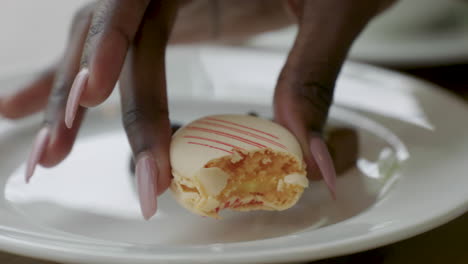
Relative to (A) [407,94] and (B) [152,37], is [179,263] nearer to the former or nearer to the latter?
(B) [152,37]

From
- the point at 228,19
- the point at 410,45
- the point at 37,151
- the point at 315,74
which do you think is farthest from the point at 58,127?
the point at 410,45

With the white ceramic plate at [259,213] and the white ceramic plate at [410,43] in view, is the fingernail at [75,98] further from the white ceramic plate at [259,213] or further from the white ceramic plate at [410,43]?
the white ceramic plate at [410,43]

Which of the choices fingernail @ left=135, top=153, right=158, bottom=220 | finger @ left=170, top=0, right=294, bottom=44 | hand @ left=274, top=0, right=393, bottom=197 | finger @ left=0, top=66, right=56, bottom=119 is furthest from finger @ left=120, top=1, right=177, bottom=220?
finger @ left=170, top=0, right=294, bottom=44

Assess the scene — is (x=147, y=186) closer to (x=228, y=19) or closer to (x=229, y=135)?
(x=229, y=135)

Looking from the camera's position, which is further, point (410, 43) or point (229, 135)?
point (410, 43)

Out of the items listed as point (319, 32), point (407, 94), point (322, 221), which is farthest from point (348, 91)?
point (322, 221)

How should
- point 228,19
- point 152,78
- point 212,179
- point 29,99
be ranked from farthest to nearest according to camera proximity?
point 228,19
point 29,99
point 152,78
point 212,179
